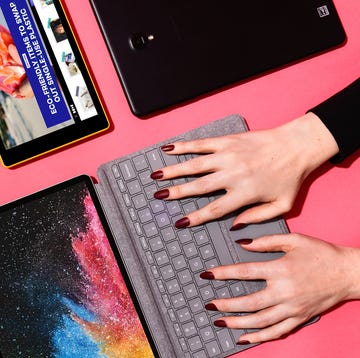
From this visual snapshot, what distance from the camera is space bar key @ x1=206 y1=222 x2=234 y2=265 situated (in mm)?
861

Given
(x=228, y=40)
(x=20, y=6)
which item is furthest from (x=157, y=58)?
(x=20, y=6)

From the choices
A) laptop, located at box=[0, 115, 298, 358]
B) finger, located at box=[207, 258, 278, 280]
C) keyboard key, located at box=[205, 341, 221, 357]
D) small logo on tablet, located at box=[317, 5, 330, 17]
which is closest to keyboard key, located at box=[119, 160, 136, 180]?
laptop, located at box=[0, 115, 298, 358]

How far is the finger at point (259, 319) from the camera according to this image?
854 mm

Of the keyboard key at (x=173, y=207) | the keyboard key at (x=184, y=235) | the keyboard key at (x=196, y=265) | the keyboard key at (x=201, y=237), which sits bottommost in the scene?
the keyboard key at (x=196, y=265)

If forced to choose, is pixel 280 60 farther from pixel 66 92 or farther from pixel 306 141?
pixel 66 92

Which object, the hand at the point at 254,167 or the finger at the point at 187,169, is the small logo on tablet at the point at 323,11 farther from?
the finger at the point at 187,169

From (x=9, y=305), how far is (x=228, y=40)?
565 mm

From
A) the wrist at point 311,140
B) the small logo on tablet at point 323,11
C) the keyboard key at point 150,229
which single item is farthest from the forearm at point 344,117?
the keyboard key at point 150,229

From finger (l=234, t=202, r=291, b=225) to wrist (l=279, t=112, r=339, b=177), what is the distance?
8cm

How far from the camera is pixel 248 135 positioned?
875 mm

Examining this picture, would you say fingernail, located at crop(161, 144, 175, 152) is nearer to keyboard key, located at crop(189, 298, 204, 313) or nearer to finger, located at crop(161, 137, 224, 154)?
finger, located at crop(161, 137, 224, 154)

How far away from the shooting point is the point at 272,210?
2.84ft

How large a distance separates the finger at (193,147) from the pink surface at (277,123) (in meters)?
0.06

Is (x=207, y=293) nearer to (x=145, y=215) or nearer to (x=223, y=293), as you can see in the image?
(x=223, y=293)
